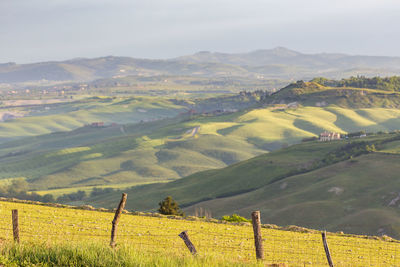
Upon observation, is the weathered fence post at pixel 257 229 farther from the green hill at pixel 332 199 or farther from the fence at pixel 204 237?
the green hill at pixel 332 199

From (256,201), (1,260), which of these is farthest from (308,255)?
(256,201)

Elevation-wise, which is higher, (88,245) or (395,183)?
(88,245)

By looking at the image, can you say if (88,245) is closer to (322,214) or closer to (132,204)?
(322,214)

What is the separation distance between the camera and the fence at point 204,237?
30.2m

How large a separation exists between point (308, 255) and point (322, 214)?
304ft

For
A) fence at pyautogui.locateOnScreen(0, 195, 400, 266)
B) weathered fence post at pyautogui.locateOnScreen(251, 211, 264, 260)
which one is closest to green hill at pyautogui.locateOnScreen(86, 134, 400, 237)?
fence at pyautogui.locateOnScreen(0, 195, 400, 266)

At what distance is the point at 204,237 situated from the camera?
35.6 meters

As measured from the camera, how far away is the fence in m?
30.2

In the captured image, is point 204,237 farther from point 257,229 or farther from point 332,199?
point 332,199

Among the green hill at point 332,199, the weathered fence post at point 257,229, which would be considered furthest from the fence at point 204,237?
the green hill at point 332,199

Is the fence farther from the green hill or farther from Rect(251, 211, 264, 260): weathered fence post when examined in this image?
the green hill

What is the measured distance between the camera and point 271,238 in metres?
38.1

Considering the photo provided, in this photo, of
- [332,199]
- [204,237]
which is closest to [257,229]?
[204,237]

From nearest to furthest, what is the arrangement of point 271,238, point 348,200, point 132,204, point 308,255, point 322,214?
point 308,255
point 271,238
point 322,214
point 348,200
point 132,204
